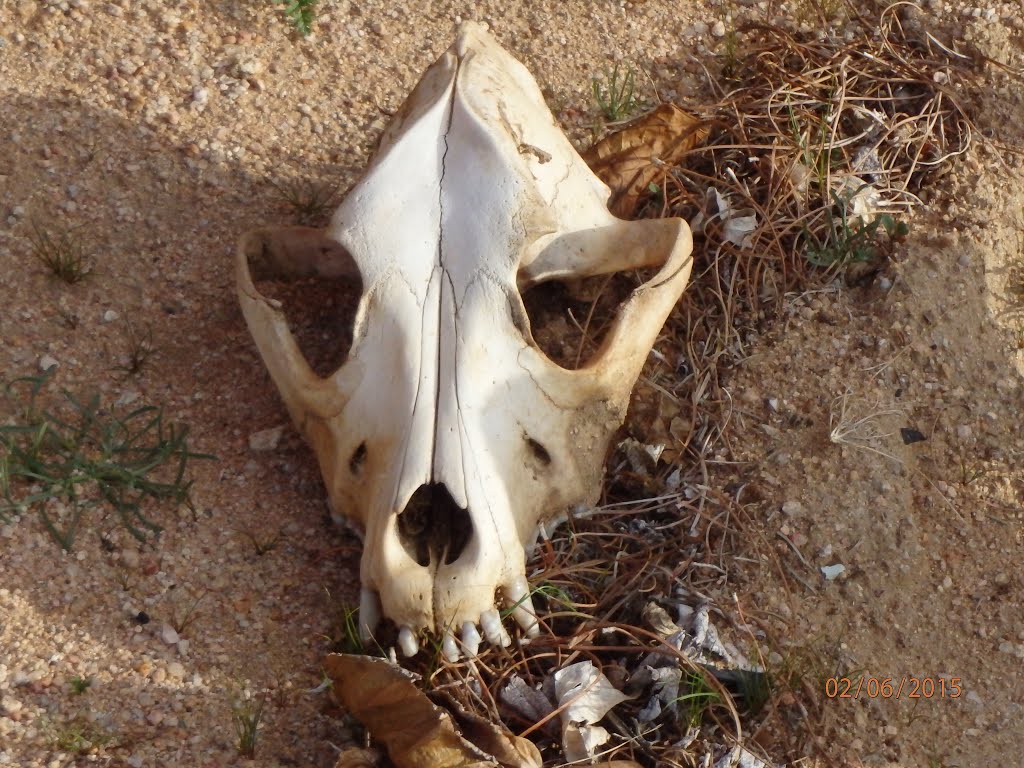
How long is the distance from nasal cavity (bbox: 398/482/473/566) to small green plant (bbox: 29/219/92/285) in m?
1.35

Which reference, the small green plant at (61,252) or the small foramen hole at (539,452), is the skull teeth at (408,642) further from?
the small green plant at (61,252)

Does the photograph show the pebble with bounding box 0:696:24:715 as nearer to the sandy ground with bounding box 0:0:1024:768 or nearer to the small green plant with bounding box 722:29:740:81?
the sandy ground with bounding box 0:0:1024:768

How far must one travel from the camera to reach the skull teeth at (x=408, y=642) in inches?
115

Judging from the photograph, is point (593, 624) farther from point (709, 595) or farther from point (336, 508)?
point (336, 508)

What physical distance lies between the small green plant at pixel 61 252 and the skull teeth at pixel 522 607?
1.66 m

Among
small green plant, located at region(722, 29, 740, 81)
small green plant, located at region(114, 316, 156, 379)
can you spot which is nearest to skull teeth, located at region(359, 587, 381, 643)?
small green plant, located at region(114, 316, 156, 379)

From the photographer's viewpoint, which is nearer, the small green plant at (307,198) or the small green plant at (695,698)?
the small green plant at (695,698)

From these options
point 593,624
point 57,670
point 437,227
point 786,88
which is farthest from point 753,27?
point 57,670

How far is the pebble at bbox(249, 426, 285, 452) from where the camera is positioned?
349cm

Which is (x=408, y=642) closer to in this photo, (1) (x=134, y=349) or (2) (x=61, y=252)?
(1) (x=134, y=349)

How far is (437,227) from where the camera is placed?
330 cm

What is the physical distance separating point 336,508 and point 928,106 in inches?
103

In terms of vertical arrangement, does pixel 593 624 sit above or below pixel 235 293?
below
